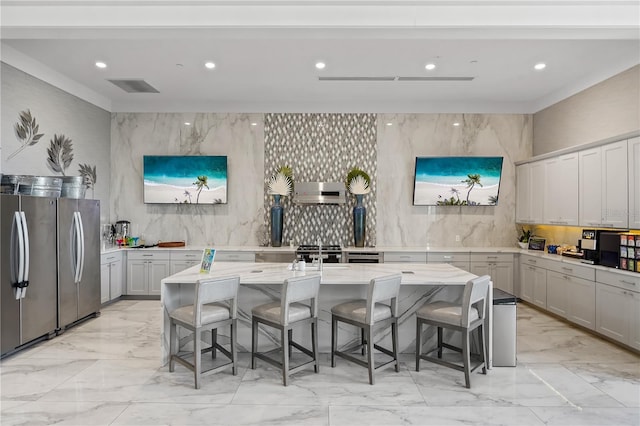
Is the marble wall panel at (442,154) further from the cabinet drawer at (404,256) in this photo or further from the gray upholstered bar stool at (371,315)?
the gray upholstered bar stool at (371,315)

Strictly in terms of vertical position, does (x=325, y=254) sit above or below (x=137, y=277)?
above

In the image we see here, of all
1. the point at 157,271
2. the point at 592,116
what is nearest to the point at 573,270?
the point at 592,116

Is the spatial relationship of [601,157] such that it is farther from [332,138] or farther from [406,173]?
[332,138]

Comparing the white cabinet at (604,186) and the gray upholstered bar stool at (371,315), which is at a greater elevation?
the white cabinet at (604,186)

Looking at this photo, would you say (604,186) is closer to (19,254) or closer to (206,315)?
(206,315)

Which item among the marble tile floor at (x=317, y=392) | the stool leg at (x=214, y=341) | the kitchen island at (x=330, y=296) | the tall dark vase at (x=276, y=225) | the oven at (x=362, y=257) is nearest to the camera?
the marble tile floor at (x=317, y=392)

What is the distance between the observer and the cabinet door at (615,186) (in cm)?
425

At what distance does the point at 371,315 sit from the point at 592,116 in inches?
171

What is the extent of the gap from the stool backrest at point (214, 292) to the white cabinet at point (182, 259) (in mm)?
2982

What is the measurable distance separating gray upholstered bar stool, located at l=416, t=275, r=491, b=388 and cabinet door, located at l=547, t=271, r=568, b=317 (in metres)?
2.15

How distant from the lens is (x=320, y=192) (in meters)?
6.18

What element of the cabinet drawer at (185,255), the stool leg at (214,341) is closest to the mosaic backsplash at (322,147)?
the cabinet drawer at (185,255)

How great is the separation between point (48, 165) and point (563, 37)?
20.0 ft

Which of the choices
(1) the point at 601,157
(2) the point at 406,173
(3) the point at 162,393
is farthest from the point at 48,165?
(1) the point at 601,157
